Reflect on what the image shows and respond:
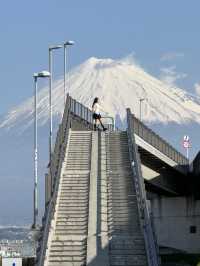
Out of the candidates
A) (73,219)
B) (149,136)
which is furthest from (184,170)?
(73,219)

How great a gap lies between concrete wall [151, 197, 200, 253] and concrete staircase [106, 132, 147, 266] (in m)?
40.7

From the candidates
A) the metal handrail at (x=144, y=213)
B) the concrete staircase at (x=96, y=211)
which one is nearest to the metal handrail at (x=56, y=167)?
the concrete staircase at (x=96, y=211)

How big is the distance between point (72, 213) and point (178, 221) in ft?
194

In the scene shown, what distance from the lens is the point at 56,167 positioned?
6006cm

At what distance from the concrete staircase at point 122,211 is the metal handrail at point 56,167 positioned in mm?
2712

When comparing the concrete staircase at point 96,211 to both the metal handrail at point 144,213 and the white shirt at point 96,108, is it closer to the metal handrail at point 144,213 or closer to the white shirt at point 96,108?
the metal handrail at point 144,213

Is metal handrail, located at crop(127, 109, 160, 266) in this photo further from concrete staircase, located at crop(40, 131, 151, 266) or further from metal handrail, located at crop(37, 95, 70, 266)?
metal handrail, located at crop(37, 95, 70, 266)

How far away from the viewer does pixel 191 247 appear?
108375 mm

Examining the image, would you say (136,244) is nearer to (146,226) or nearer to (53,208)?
(146,226)

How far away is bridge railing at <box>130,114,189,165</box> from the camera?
253 ft

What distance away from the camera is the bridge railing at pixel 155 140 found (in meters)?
77.0

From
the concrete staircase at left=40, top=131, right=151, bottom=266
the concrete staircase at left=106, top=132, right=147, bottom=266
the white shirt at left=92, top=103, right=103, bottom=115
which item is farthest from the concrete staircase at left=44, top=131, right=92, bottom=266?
the white shirt at left=92, top=103, right=103, bottom=115

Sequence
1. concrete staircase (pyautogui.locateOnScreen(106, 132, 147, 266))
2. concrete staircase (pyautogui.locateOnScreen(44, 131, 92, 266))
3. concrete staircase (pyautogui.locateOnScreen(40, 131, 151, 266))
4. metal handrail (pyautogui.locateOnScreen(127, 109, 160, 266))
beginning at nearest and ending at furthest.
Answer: metal handrail (pyautogui.locateOnScreen(127, 109, 160, 266))
concrete staircase (pyautogui.locateOnScreen(106, 132, 147, 266))
concrete staircase (pyautogui.locateOnScreen(40, 131, 151, 266))
concrete staircase (pyautogui.locateOnScreen(44, 131, 92, 266))

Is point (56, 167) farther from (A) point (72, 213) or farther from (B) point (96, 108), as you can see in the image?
(B) point (96, 108)
